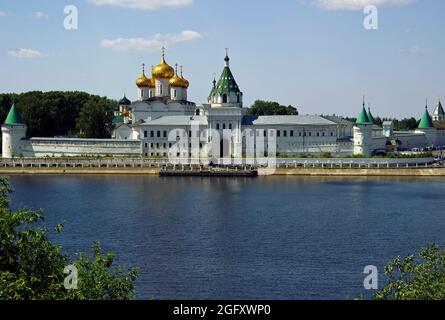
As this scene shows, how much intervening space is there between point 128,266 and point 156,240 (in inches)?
144

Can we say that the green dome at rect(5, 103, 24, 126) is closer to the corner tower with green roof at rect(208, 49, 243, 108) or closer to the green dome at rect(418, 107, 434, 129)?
the corner tower with green roof at rect(208, 49, 243, 108)

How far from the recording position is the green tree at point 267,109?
64500 mm

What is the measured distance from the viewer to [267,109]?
214ft

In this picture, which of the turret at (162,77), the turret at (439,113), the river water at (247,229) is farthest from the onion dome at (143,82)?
the turret at (439,113)

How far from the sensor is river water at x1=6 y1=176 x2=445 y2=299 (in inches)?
619

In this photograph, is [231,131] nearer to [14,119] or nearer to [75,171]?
[75,171]

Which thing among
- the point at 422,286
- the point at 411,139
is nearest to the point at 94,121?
the point at 411,139

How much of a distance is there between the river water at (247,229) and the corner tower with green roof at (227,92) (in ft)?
34.6

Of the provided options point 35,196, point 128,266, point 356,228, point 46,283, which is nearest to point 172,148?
point 35,196

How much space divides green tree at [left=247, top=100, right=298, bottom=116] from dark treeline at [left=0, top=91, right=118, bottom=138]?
12723 mm

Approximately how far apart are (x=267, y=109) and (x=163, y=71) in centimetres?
1453

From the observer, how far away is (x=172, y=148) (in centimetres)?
4741

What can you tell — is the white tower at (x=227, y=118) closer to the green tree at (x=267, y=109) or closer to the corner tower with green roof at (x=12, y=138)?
the corner tower with green roof at (x=12, y=138)
